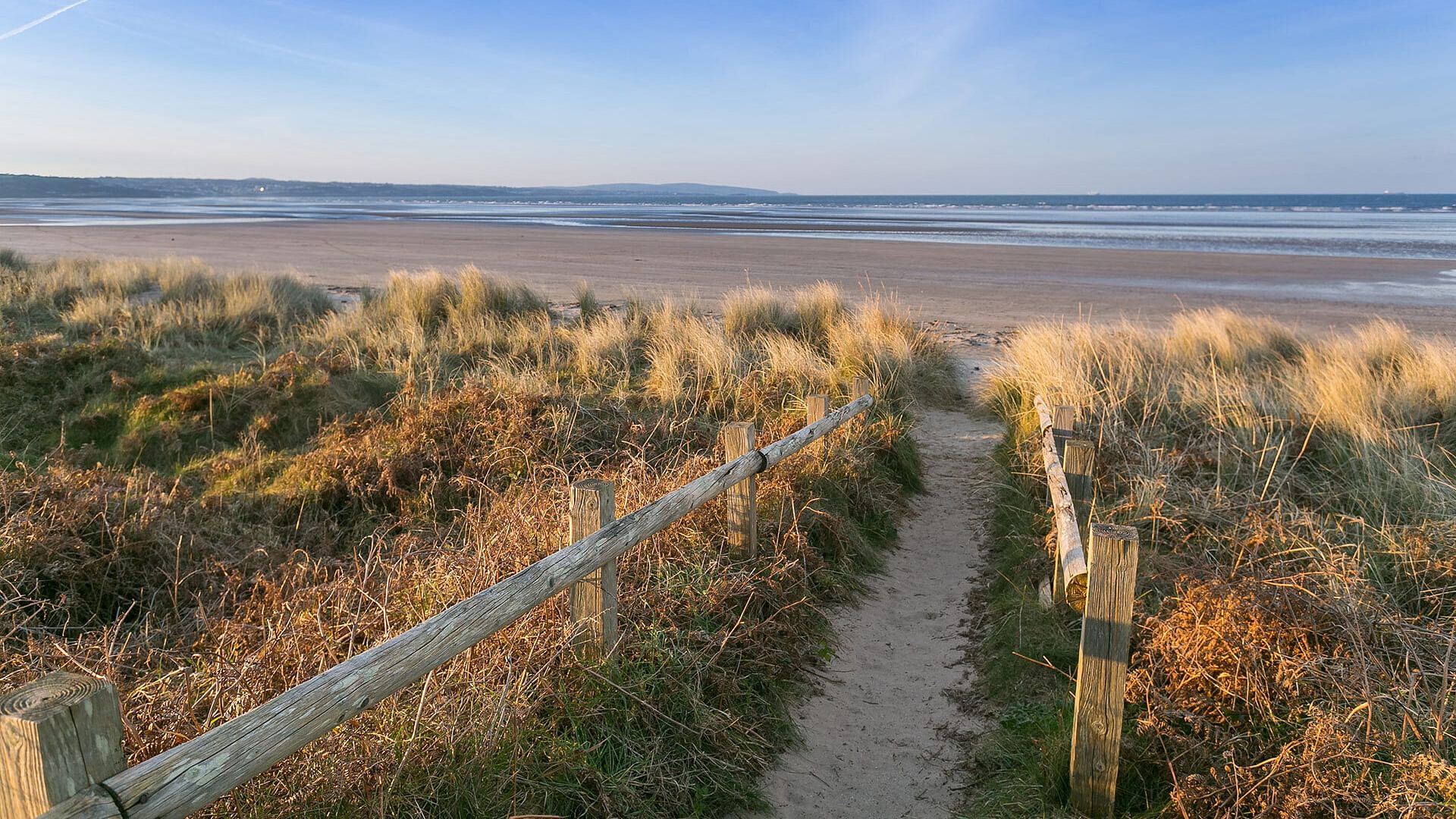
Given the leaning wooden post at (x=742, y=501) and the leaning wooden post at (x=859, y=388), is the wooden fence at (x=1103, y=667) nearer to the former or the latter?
the leaning wooden post at (x=742, y=501)

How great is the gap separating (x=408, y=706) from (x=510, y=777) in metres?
0.50

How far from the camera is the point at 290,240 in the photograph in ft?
124

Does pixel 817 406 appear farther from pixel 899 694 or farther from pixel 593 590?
pixel 593 590

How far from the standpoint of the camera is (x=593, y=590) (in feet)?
12.7

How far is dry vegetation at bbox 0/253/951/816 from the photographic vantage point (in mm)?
3414

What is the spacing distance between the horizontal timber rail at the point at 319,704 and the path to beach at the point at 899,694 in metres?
1.41

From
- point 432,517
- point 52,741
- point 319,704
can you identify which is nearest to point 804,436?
point 432,517

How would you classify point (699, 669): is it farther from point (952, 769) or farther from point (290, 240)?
point (290, 240)

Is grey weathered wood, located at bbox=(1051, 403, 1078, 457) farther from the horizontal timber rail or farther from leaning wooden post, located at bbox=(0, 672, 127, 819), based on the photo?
leaning wooden post, located at bbox=(0, 672, 127, 819)

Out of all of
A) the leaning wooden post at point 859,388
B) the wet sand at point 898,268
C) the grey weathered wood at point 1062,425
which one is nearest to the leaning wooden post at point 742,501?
the grey weathered wood at point 1062,425

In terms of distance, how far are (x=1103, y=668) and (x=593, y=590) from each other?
2067mm

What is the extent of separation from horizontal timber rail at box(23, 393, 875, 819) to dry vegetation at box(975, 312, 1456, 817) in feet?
6.74

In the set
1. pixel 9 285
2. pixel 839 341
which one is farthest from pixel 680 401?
pixel 9 285

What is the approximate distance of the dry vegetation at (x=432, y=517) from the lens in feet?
11.2
